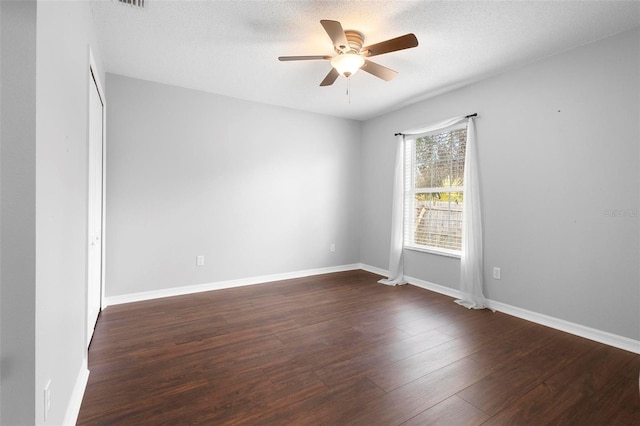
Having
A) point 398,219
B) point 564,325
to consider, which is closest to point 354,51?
point 398,219

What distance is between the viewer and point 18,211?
105cm

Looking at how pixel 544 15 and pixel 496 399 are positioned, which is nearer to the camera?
pixel 496 399

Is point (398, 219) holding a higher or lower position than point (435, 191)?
→ lower

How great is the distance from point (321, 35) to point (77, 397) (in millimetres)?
3067

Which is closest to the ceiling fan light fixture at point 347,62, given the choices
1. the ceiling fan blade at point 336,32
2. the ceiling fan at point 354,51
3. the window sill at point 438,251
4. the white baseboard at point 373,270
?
the ceiling fan at point 354,51

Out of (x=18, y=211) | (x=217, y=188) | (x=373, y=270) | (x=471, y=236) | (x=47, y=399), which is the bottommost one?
(x=373, y=270)

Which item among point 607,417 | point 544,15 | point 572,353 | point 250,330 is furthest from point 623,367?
point 250,330

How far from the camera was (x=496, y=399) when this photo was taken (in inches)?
72.0

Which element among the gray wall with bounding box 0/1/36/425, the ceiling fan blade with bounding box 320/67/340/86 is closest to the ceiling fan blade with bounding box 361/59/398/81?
the ceiling fan blade with bounding box 320/67/340/86

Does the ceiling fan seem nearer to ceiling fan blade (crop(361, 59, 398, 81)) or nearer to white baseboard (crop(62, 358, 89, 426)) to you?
ceiling fan blade (crop(361, 59, 398, 81))

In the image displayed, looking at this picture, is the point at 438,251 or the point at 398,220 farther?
the point at 398,220

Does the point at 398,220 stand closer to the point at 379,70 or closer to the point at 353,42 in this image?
the point at 379,70

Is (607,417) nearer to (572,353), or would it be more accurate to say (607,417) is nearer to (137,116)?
(572,353)

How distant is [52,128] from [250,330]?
2.16 meters
